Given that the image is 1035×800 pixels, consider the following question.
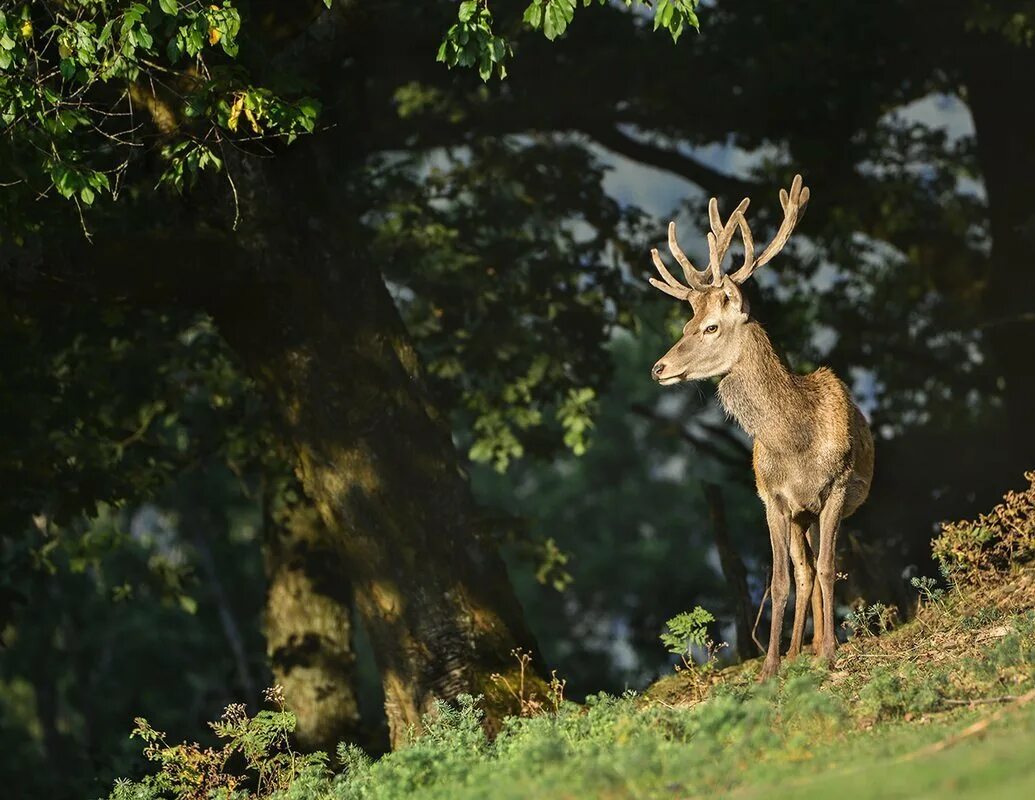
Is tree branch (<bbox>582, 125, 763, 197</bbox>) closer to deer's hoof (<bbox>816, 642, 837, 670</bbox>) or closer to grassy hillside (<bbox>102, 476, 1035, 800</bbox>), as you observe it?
grassy hillside (<bbox>102, 476, 1035, 800</bbox>)

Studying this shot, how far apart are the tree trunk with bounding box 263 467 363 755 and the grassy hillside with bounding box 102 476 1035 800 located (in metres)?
6.84

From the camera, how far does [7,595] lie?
17344mm

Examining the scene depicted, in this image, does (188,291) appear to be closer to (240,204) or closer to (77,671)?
(240,204)

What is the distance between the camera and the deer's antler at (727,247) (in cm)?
1192

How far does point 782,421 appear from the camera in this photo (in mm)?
11914

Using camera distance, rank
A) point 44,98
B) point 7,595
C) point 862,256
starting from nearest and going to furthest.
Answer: point 44,98, point 7,595, point 862,256

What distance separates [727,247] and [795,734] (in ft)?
14.3

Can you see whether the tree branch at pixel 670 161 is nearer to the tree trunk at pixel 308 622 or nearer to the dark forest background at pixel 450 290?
the dark forest background at pixel 450 290

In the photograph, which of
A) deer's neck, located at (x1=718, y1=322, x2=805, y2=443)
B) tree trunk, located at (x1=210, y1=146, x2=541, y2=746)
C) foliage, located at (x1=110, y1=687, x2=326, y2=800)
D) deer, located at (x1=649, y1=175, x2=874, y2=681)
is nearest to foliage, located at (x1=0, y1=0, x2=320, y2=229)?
tree trunk, located at (x1=210, y1=146, x2=541, y2=746)

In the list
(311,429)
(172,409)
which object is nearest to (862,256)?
(172,409)

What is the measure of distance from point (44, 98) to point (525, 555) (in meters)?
10.6

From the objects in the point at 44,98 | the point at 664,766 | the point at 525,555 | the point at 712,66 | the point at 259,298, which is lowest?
the point at 664,766

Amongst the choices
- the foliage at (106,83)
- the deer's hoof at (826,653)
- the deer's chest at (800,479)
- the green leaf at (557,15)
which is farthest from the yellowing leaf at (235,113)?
the deer's hoof at (826,653)

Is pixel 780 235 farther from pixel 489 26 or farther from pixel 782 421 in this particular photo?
pixel 489 26
